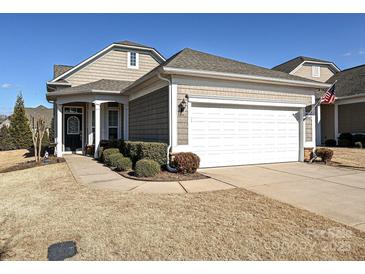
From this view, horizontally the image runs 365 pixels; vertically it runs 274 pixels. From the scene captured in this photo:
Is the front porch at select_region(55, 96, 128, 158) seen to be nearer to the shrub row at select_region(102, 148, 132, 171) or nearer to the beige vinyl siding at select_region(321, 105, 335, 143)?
the shrub row at select_region(102, 148, 132, 171)

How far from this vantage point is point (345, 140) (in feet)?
59.2

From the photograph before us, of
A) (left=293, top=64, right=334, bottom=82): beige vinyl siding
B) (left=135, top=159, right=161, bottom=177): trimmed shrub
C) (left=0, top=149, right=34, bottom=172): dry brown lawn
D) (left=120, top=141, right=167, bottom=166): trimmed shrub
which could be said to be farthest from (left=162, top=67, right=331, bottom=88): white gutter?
(left=293, top=64, right=334, bottom=82): beige vinyl siding

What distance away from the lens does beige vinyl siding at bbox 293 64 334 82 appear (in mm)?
23670

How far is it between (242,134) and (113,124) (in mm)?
8187

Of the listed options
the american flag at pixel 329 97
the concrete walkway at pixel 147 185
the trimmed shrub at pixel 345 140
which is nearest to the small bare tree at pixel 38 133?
the concrete walkway at pixel 147 185

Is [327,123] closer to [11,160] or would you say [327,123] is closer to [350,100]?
[350,100]

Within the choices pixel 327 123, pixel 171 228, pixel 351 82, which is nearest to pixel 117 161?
pixel 171 228

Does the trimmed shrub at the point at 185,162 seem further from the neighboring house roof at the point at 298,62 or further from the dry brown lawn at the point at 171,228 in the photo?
the neighboring house roof at the point at 298,62

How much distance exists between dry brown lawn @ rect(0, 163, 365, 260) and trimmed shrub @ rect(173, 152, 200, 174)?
7.35 ft

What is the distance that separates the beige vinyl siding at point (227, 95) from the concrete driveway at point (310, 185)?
64.8 inches

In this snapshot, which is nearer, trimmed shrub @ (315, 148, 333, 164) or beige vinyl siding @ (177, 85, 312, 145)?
beige vinyl siding @ (177, 85, 312, 145)

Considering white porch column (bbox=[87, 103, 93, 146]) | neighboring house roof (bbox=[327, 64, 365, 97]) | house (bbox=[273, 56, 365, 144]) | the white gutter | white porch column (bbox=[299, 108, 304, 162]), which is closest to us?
the white gutter

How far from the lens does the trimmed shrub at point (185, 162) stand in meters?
8.11
